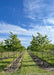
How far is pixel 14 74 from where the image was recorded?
736 centimetres

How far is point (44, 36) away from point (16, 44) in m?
5.80

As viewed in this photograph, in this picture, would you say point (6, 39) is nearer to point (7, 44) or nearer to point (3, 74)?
point (7, 44)

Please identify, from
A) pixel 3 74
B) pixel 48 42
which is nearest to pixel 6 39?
pixel 48 42

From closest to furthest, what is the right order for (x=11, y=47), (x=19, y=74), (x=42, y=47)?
(x=19, y=74) → (x=11, y=47) → (x=42, y=47)

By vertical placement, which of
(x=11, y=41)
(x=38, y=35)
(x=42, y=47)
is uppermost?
(x=38, y=35)

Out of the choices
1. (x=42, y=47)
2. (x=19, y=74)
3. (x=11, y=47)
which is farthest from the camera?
(x=42, y=47)

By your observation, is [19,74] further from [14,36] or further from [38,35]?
[38,35]

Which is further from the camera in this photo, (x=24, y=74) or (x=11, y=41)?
(x=11, y=41)

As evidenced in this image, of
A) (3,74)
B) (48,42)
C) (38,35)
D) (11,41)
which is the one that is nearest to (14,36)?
(11,41)

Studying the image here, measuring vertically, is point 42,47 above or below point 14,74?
above

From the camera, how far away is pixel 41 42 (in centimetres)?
1917

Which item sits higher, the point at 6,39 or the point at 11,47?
the point at 6,39

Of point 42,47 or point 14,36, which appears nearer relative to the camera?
Answer: point 14,36

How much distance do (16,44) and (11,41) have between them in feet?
3.54
